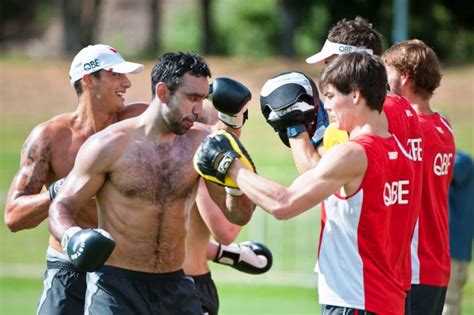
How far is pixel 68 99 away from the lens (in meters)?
30.6

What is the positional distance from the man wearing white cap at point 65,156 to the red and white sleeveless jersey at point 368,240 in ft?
6.18

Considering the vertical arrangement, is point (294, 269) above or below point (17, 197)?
below

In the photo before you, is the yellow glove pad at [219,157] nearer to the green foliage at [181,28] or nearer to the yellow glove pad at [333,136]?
the yellow glove pad at [333,136]

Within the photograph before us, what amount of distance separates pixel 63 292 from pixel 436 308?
92.4 inches

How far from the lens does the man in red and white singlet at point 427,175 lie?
23.7 ft

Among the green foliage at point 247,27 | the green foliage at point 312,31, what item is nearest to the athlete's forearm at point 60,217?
the green foliage at point 312,31

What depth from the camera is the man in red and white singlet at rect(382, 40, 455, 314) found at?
722 cm

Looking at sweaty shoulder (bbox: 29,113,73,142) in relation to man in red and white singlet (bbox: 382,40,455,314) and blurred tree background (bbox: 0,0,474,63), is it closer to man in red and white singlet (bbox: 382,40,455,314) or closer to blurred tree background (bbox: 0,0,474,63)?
man in red and white singlet (bbox: 382,40,455,314)

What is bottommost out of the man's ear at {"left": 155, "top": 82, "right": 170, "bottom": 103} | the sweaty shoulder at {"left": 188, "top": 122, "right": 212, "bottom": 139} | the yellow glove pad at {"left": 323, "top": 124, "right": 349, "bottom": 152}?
the sweaty shoulder at {"left": 188, "top": 122, "right": 212, "bottom": 139}

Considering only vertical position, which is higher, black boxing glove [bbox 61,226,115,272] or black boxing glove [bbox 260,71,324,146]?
black boxing glove [bbox 260,71,324,146]

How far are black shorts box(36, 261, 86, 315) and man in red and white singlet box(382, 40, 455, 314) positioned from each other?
2.09 metres

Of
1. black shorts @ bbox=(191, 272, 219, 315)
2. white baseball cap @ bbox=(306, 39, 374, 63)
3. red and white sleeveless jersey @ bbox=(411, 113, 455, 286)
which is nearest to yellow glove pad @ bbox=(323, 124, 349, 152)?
white baseball cap @ bbox=(306, 39, 374, 63)

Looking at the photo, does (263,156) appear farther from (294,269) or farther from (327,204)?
(327,204)

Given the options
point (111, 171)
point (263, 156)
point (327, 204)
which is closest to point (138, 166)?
point (111, 171)
